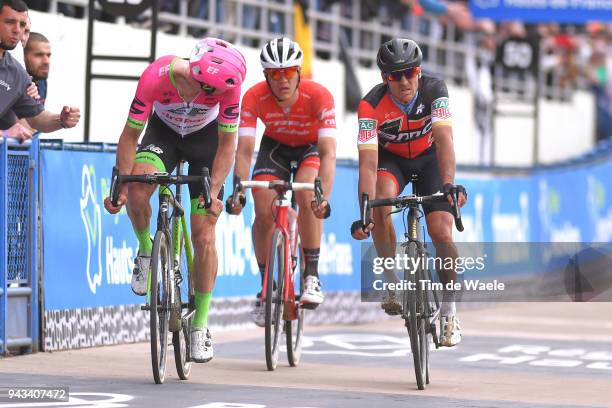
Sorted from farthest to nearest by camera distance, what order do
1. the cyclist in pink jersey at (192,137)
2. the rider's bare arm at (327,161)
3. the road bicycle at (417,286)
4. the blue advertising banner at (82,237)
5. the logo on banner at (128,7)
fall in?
the logo on banner at (128,7) < the blue advertising banner at (82,237) < the rider's bare arm at (327,161) < the road bicycle at (417,286) < the cyclist in pink jersey at (192,137)

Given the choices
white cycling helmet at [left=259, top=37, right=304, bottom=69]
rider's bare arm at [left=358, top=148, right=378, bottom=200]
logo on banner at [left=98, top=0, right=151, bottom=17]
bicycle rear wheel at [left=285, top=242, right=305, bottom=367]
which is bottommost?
bicycle rear wheel at [left=285, top=242, right=305, bottom=367]

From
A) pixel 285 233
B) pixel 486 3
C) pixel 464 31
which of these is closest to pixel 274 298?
pixel 285 233

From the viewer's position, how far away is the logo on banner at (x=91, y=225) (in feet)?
37.2

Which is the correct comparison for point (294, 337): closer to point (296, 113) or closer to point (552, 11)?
point (296, 113)

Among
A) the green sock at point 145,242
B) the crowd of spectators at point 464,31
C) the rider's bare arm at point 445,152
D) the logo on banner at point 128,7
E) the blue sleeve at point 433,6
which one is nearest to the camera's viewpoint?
the green sock at point 145,242

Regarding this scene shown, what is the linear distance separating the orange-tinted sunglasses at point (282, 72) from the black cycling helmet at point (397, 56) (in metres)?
0.94

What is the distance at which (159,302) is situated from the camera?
28.6ft

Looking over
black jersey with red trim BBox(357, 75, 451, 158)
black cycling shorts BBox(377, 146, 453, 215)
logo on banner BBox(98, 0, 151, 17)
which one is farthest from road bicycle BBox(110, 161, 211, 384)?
logo on banner BBox(98, 0, 151, 17)

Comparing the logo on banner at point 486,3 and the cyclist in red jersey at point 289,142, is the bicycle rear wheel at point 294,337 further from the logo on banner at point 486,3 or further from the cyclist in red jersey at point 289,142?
the logo on banner at point 486,3

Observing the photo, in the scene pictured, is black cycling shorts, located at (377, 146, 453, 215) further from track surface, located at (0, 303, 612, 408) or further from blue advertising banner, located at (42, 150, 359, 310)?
blue advertising banner, located at (42, 150, 359, 310)

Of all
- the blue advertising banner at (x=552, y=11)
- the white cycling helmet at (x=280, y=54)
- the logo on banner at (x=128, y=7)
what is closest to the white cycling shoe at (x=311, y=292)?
the white cycling helmet at (x=280, y=54)

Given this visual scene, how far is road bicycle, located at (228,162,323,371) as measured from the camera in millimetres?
9859

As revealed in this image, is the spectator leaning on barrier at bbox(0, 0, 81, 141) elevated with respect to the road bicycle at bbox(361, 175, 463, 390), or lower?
elevated

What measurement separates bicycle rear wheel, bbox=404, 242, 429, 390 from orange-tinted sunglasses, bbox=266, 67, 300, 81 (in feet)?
5.84
